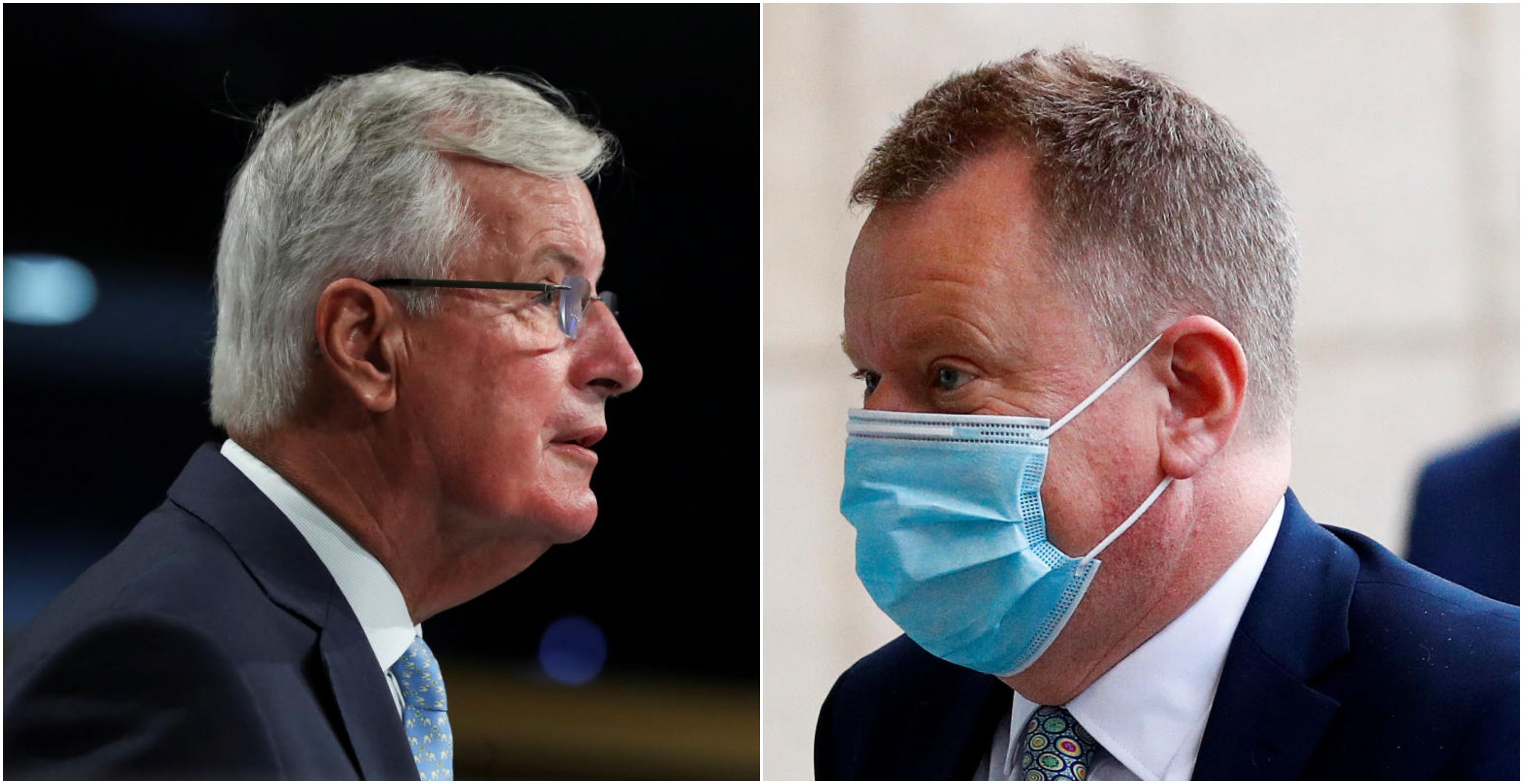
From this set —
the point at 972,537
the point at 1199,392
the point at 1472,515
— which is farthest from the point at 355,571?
the point at 1472,515

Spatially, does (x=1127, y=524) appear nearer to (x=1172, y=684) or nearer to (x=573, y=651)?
(x=1172, y=684)

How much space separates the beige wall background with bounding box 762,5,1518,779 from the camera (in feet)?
8.63

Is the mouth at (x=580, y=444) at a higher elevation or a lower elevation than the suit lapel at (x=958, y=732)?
higher

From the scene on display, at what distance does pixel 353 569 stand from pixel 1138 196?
1350mm

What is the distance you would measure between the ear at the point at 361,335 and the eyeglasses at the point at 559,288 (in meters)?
0.03

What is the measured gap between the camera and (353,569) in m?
1.97

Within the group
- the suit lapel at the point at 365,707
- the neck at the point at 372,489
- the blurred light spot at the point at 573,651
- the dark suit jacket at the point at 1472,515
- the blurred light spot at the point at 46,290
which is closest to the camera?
the suit lapel at the point at 365,707

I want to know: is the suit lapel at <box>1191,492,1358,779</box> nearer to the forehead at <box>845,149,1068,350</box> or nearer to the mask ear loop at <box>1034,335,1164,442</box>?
the mask ear loop at <box>1034,335,1164,442</box>

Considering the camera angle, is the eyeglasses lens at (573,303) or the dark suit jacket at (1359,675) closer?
the dark suit jacket at (1359,675)

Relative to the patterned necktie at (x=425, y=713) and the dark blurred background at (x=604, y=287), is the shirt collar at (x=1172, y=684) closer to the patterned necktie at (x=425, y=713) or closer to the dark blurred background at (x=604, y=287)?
the dark blurred background at (x=604, y=287)

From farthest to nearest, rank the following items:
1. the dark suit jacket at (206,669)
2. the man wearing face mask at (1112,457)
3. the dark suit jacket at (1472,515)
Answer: the dark suit jacket at (1472,515) < the man wearing face mask at (1112,457) < the dark suit jacket at (206,669)

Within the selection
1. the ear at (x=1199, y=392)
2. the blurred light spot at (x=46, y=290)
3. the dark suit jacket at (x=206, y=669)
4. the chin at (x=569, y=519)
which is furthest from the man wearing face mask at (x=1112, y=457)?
the blurred light spot at (x=46, y=290)

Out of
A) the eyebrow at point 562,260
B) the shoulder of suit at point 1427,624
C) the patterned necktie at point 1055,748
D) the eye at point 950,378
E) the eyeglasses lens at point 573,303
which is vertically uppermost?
the eyebrow at point 562,260

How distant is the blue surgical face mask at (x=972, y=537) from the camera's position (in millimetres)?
1892
